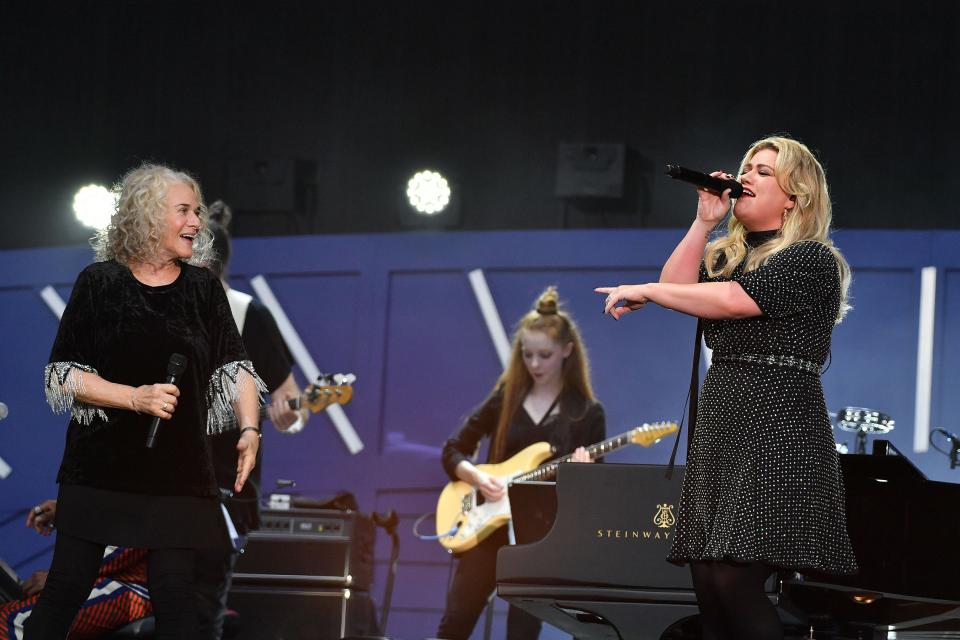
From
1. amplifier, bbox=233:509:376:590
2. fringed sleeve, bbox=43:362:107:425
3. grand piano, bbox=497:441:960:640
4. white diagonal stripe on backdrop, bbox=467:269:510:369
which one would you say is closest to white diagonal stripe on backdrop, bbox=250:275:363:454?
white diagonal stripe on backdrop, bbox=467:269:510:369

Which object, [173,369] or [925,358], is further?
[925,358]

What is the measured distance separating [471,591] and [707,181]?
2.22m

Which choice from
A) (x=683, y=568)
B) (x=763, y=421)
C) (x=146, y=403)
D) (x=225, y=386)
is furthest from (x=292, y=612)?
(x=763, y=421)

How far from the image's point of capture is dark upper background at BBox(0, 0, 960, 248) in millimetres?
5234

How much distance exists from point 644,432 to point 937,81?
2.20m

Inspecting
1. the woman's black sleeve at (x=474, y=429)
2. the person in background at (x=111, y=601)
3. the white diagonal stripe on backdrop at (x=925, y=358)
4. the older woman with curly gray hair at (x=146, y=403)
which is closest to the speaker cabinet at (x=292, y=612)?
the woman's black sleeve at (x=474, y=429)

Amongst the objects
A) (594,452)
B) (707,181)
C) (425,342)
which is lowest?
(594,452)

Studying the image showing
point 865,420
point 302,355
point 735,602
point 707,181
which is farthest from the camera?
point 302,355

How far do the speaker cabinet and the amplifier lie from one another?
4 cm

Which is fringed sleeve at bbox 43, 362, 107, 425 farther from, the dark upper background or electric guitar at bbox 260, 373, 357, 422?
the dark upper background

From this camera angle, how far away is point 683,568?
9.75ft

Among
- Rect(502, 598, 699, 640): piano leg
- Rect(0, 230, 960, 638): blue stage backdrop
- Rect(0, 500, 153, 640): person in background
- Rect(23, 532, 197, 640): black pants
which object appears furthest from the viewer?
Rect(0, 230, 960, 638): blue stage backdrop

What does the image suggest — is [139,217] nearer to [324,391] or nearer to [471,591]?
[324,391]

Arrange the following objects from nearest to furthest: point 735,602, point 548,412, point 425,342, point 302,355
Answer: point 735,602 < point 548,412 < point 425,342 < point 302,355
